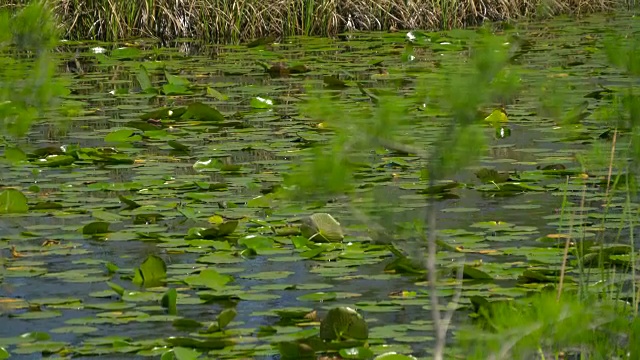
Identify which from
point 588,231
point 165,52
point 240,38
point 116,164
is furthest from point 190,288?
point 240,38

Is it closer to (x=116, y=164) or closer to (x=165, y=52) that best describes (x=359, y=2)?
(x=165, y=52)

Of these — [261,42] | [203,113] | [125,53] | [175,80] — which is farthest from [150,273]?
[261,42]

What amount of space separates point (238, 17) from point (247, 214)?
6518mm

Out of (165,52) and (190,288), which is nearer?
(190,288)

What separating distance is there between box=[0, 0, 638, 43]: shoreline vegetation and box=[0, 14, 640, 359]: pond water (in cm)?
247

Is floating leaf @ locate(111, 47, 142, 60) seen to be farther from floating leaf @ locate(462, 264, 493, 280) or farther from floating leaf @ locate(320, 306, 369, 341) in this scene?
floating leaf @ locate(320, 306, 369, 341)

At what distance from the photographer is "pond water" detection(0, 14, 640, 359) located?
363cm

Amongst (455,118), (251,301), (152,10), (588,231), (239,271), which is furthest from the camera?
(152,10)

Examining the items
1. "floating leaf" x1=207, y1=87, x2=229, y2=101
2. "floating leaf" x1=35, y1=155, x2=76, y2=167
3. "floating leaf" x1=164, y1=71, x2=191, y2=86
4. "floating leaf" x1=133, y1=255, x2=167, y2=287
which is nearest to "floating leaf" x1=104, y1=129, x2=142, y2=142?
"floating leaf" x1=35, y1=155, x2=76, y2=167

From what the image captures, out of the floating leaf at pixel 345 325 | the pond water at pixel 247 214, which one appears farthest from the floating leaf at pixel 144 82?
the floating leaf at pixel 345 325

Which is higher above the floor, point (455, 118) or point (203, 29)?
point (455, 118)

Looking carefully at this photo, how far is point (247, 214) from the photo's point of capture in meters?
4.98

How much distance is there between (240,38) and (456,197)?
21.0ft

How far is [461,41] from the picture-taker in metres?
10.5
